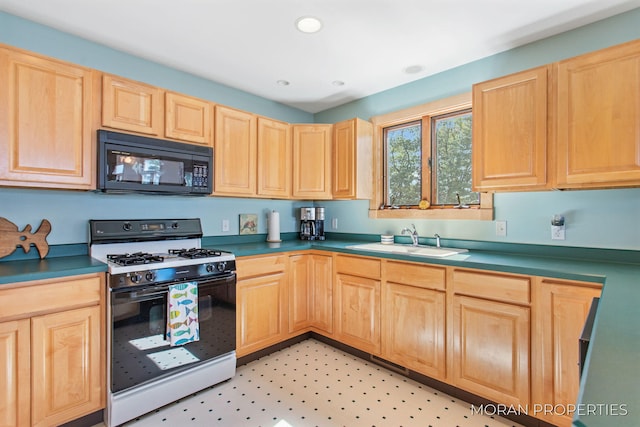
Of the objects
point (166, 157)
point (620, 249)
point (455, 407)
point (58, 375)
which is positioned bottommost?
point (455, 407)

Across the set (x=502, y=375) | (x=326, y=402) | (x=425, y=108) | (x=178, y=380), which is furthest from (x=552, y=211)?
(x=178, y=380)

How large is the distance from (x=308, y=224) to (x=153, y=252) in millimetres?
1607

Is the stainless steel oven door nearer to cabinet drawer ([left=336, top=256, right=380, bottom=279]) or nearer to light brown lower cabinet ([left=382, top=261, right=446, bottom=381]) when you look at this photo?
cabinet drawer ([left=336, top=256, right=380, bottom=279])

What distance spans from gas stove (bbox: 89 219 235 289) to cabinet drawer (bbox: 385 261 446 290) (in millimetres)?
1207

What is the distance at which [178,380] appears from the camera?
2.03 meters

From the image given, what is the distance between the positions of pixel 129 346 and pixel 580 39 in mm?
3443

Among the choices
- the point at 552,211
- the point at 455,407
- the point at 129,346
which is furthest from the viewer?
the point at 552,211

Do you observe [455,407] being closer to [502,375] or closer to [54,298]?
[502,375]

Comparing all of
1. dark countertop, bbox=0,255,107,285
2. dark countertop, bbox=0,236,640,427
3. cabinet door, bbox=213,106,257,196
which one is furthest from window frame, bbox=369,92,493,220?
dark countertop, bbox=0,255,107,285

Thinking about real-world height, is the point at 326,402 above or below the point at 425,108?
below

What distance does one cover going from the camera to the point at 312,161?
3238 mm

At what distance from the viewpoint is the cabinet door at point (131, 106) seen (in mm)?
2072

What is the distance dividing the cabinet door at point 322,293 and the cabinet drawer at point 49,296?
1690 millimetres

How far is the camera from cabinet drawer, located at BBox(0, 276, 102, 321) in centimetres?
153
